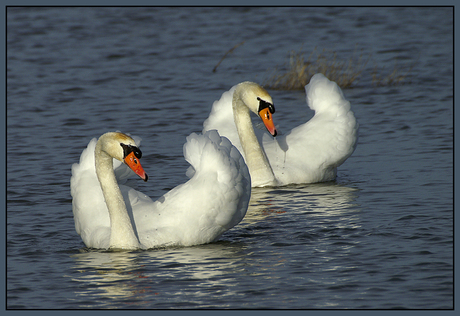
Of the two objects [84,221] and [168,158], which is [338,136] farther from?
[84,221]

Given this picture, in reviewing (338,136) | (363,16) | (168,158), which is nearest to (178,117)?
(168,158)

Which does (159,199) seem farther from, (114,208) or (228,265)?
(228,265)

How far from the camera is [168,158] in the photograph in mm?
13117

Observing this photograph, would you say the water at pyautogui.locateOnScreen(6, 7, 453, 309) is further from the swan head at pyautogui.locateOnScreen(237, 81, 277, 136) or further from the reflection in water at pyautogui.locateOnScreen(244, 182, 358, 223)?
the swan head at pyautogui.locateOnScreen(237, 81, 277, 136)

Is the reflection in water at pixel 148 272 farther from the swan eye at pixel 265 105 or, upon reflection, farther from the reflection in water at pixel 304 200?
the swan eye at pixel 265 105

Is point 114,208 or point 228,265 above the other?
point 114,208

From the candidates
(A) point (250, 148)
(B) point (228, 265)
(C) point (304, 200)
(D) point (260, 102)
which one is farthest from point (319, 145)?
(B) point (228, 265)

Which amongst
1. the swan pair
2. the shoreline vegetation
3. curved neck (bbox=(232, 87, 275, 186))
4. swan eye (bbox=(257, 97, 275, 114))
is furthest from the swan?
the shoreline vegetation

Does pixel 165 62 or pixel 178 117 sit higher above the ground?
pixel 165 62

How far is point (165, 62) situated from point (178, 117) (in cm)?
577

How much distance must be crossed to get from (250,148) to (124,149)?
11.9 ft

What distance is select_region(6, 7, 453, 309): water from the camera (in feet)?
25.2

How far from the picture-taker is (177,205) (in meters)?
8.63

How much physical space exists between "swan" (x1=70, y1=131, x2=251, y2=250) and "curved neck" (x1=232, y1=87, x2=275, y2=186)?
251cm
